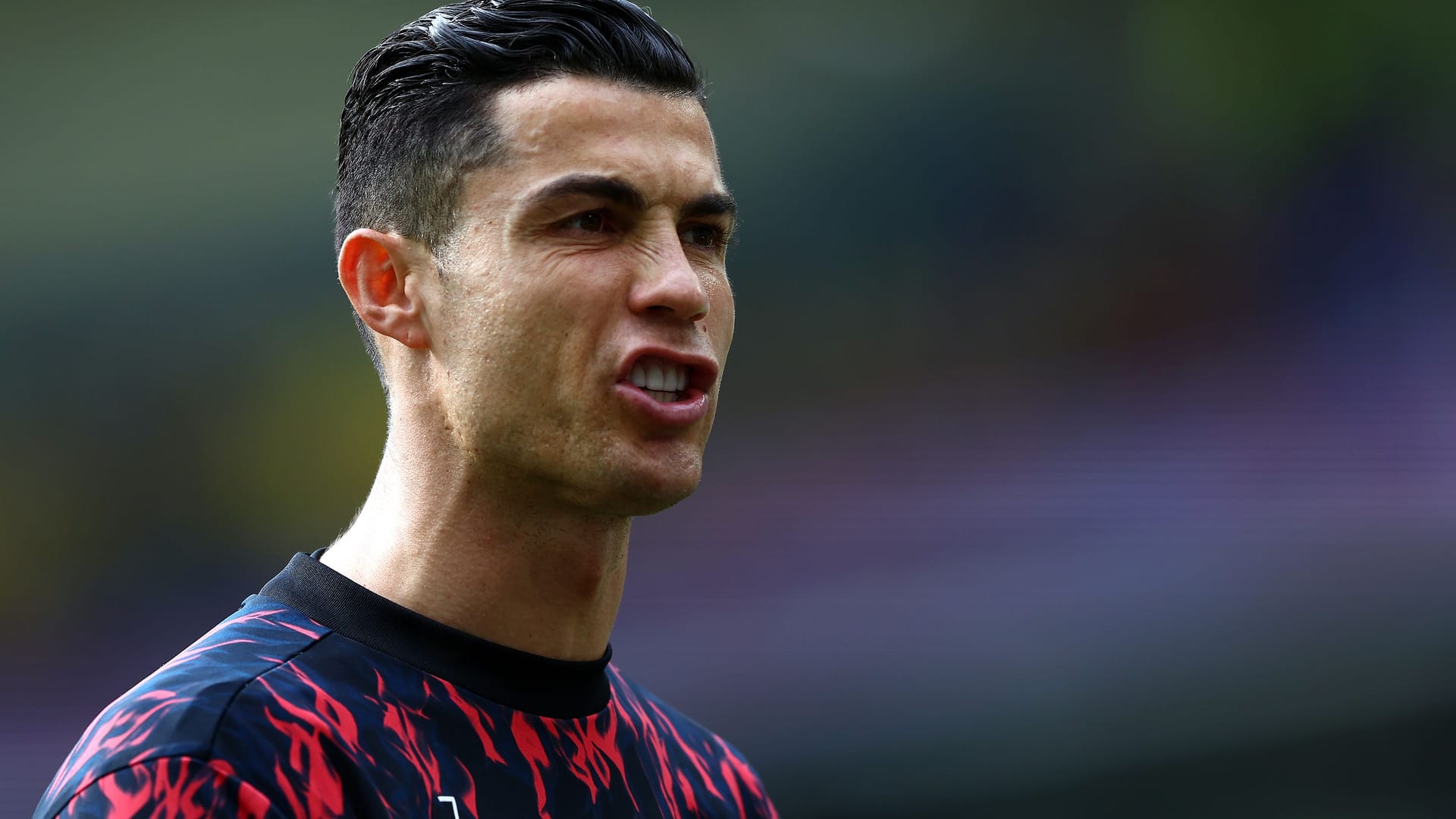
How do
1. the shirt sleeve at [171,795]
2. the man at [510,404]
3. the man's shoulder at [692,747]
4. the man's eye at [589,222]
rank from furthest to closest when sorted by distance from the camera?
the man's shoulder at [692,747] < the man's eye at [589,222] < the man at [510,404] < the shirt sleeve at [171,795]

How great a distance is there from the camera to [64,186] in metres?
7.52

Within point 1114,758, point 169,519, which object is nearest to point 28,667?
point 169,519

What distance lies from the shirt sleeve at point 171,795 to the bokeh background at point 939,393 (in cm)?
528

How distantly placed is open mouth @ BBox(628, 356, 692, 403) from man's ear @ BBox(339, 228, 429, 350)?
0.38 metres

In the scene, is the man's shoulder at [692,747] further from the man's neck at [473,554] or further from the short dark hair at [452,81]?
the short dark hair at [452,81]

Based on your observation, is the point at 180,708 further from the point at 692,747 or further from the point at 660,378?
the point at 692,747

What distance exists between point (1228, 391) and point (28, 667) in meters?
6.14

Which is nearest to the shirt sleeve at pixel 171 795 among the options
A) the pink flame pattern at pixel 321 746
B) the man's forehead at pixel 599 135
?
the pink flame pattern at pixel 321 746

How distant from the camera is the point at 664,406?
2467mm

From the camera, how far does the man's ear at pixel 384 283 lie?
256 cm

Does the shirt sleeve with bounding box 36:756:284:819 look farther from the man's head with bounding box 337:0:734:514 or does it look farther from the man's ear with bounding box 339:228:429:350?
the man's ear with bounding box 339:228:429:350

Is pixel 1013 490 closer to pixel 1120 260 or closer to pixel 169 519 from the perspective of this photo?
pixel 1120 260

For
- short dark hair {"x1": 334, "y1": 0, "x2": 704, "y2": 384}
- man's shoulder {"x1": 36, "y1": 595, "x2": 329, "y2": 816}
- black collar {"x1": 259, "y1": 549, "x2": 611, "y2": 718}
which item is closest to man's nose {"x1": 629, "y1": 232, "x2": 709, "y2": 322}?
short dark hair {"x1": 334, "y1": 0, "x2": 704, "y2": 384}

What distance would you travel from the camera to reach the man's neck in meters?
2.49
